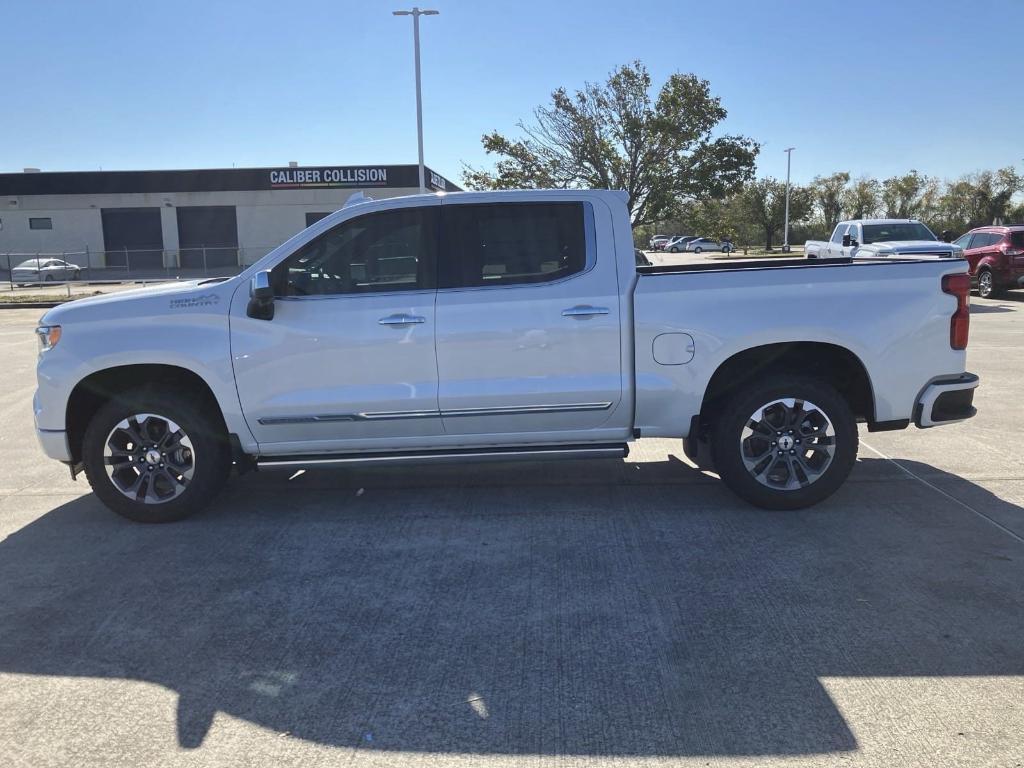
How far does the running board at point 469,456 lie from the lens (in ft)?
17.0

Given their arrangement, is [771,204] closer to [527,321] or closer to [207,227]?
[207,227]

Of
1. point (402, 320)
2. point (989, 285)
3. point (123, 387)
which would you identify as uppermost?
point (402, 320)

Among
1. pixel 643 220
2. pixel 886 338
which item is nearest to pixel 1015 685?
pixel 886 338

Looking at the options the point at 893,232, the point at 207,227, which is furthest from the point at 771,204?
the point at 893,232

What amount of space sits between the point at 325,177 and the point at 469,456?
4053 centimetres

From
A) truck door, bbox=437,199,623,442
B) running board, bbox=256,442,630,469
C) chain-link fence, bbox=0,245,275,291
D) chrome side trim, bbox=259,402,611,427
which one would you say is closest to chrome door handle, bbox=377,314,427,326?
truck door, bbox=437,199,623,442

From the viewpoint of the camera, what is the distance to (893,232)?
19.4 m

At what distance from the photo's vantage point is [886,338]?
16.9 feet

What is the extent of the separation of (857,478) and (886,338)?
139 centimetres

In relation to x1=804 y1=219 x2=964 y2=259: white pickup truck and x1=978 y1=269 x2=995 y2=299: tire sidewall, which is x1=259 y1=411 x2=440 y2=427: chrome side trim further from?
x1=978 y1=269 x2=995 y2=299: tire sidewall

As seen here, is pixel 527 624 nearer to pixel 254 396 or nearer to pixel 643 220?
pixel 254 396

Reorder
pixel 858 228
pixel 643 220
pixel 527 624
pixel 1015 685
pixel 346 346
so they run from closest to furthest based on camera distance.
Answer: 1. pixel 1015 685
2. pixel 527 624
3. pixel 346 346
4. pixel 858 228
5. pixel 643 220

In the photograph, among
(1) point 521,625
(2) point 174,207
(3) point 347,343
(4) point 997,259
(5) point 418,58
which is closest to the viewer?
(1) point 521,625

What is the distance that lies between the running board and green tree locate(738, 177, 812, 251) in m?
63.0
